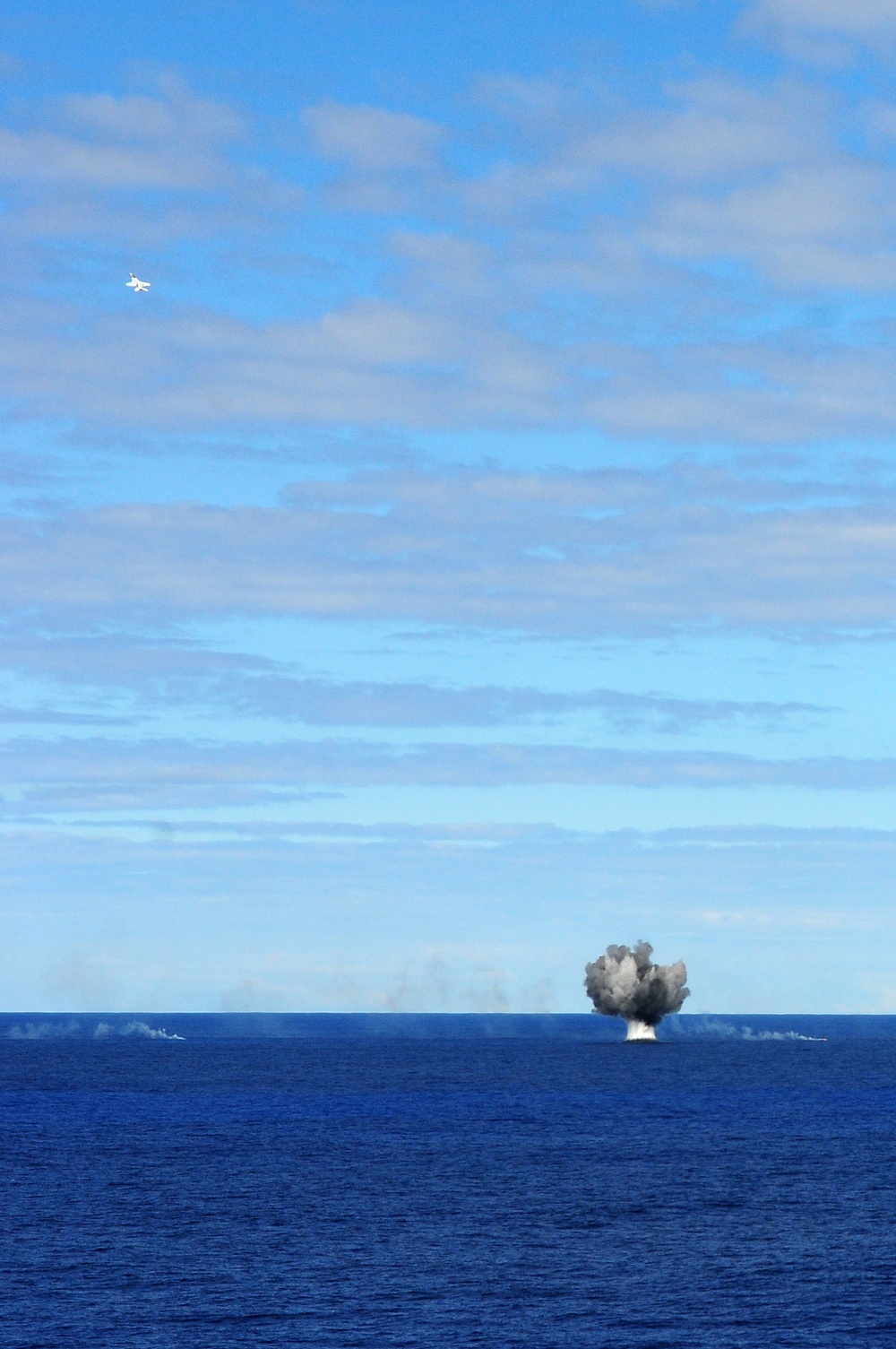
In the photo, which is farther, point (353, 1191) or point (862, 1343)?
point (353, 1191)

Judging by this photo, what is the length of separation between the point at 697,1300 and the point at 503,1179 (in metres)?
48.5

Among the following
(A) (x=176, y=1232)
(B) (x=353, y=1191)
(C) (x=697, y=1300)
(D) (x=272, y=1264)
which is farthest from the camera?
(B) (x=353, y=1191)

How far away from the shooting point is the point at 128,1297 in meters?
88.4

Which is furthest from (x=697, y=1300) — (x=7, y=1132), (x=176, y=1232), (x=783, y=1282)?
(x=7, y=1132)

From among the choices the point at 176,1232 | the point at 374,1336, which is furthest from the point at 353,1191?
the point at 374,1336

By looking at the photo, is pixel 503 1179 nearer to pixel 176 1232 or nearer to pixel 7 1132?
pixel 176 1232

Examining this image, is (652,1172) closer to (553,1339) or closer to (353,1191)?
(353,1191)

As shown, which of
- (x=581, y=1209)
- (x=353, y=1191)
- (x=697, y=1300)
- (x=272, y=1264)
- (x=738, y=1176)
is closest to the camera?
(x=697, y=1300)

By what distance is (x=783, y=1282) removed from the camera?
93.1 m

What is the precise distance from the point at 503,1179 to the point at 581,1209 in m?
17.2

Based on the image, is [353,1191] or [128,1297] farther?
[353,1191]

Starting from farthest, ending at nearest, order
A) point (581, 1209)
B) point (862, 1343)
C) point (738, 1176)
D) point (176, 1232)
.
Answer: point (738, 1176) → point (581, 1209) → point (176, 1232) → point (862, 1343)

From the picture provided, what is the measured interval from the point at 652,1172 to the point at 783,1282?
48.0m

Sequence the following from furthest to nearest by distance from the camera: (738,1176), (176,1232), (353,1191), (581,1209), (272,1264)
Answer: (738,1176)
(353,1191)
(581,1209)
(176,1232)
(272,1264)
